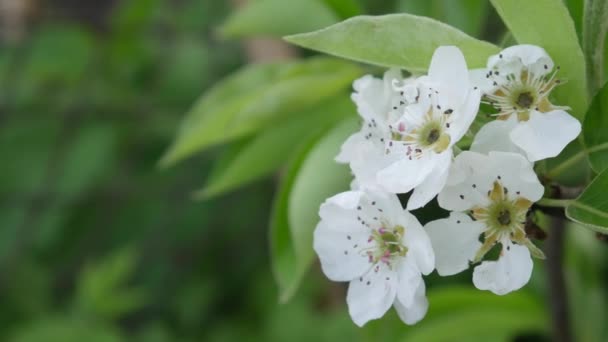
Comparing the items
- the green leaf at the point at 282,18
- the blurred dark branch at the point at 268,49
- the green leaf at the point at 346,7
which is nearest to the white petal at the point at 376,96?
the green leaf at the point at 346,7

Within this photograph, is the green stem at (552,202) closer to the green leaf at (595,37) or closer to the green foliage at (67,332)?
the green leaf at (595,37)

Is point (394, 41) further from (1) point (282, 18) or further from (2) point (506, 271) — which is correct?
(1) point (282, 18)

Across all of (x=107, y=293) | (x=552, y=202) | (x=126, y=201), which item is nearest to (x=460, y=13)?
(x=552, y=202)

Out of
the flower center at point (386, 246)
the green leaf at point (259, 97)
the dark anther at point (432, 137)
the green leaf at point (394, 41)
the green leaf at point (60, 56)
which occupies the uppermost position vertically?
the green leaf at point (394, 41)

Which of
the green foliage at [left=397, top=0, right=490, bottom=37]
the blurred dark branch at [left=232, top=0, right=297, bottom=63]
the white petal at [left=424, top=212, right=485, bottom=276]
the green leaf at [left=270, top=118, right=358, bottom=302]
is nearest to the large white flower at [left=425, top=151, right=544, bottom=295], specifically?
the white petal at [left=424, top=212, right=485, bottom=276]

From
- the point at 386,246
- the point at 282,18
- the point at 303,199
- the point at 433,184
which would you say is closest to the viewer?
the point at 433,184

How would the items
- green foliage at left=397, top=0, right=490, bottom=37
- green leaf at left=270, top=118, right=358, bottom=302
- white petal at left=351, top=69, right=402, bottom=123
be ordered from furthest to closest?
1. green foliage at left=397, top=0, right=490, bottom=37
2. green leaf at left=270, top=118, right=358, bottom=302
3. white petal at left=351, top=69, right=402, bottom=123

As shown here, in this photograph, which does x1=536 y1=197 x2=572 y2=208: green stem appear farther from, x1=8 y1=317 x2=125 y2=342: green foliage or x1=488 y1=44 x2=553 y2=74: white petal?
x1=8 y1=317 x2=125 y2=342: green foliage
